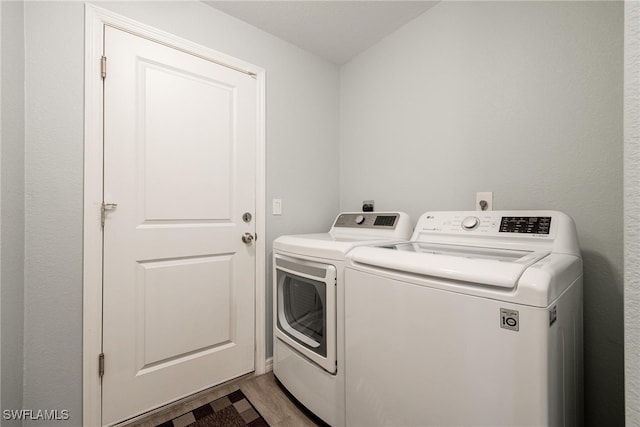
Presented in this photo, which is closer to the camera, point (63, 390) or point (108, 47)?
point (63, 390)

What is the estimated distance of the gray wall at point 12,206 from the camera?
3.16ft

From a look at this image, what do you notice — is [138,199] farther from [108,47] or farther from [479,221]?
[479,221]

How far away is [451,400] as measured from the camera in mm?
783

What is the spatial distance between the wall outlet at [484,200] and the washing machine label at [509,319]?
2.79ft

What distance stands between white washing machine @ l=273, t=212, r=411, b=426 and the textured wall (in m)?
0.83

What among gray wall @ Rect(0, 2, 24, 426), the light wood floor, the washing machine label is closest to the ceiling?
gray wall @ Rect(0, 2, 24, 426)

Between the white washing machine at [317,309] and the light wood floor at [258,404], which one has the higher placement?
the white washing machine at [317,309]

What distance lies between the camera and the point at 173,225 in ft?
4.84

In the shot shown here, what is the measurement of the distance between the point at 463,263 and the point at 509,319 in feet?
0.59

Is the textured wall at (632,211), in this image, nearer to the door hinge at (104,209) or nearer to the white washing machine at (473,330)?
the white washing machine at (473,330)

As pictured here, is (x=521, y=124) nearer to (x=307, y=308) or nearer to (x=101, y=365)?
(x=307, y=308)

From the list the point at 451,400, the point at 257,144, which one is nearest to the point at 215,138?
the point at 257,144

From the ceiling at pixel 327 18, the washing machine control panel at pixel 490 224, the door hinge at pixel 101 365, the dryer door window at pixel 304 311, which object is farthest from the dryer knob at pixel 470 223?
the door hinge at pixel 101 365

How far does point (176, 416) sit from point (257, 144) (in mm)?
1612
